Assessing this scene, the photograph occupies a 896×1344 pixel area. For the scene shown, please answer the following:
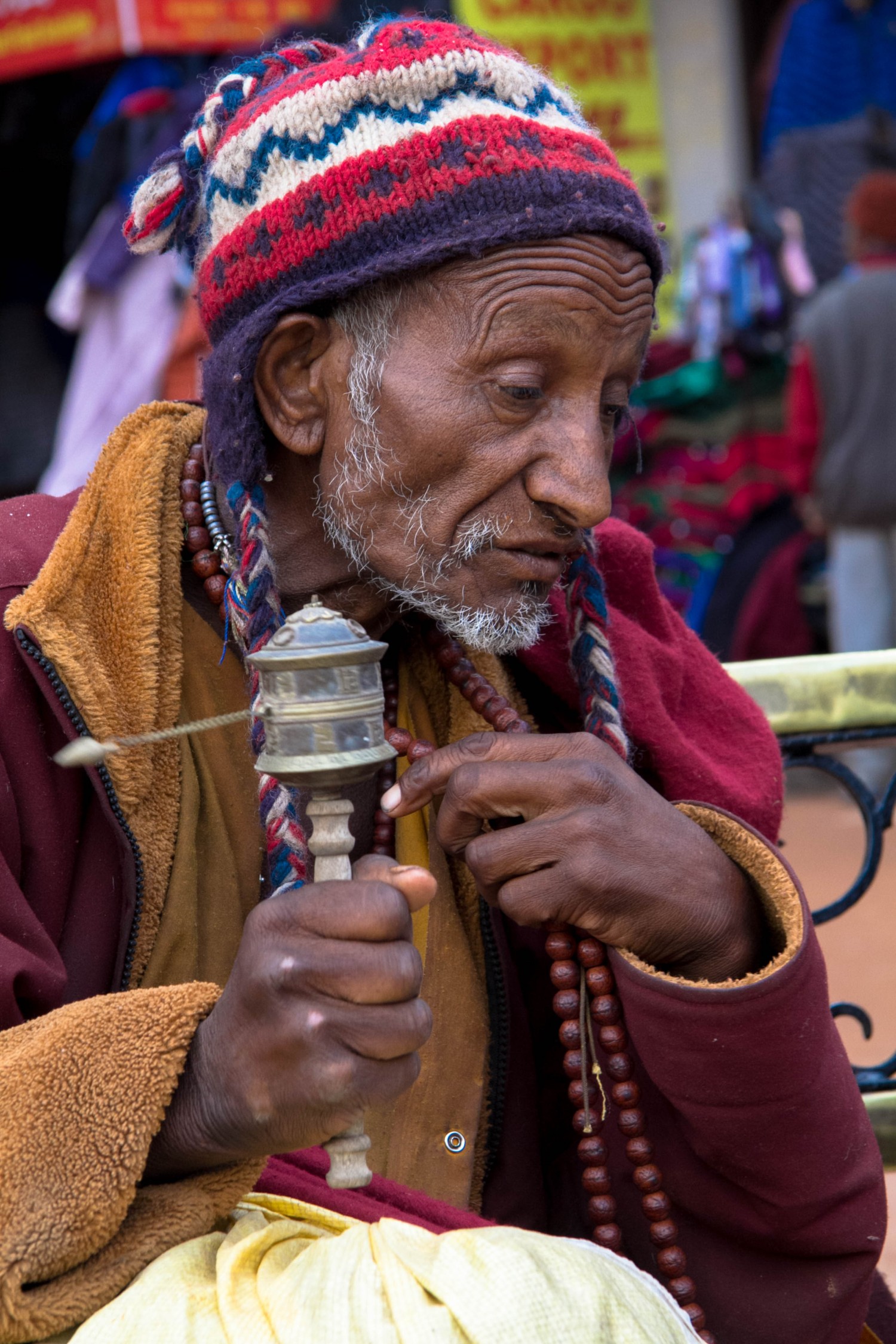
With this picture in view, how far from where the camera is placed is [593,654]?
224cm

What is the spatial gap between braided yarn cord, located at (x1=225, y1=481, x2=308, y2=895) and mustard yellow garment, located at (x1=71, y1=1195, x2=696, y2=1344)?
42 centimetres

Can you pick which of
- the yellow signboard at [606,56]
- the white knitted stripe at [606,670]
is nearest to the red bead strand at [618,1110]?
the white knitted stripe at [606,670]

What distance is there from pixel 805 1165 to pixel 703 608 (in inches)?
204

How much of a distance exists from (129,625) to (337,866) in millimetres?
564

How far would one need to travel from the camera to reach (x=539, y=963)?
7.74 feet

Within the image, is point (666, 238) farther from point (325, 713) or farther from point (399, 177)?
point (325, 713)

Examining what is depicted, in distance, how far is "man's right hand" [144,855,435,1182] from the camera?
4.97ft

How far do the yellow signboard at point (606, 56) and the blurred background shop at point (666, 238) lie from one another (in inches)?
0.5

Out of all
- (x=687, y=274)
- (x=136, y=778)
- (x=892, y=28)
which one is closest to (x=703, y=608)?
(x=687, y=274)

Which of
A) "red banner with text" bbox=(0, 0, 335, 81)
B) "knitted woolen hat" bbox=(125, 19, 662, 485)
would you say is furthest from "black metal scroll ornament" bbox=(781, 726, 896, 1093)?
"red banner with text" bbox=(0, 0, 335, 81)

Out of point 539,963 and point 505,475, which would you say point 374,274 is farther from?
point 539,963

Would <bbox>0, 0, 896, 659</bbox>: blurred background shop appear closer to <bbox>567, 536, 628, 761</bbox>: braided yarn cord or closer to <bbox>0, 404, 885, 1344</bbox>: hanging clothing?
<bbox>567, 536, 628, 761</bbox>: braided yarn cord

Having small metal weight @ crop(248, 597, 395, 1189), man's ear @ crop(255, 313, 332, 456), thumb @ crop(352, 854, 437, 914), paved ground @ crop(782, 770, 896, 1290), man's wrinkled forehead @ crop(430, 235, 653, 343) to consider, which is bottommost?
paved ground @ crop(782, 770, 896, 1290)

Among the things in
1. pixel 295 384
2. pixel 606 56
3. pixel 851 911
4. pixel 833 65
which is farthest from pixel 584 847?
pixel 833 65
